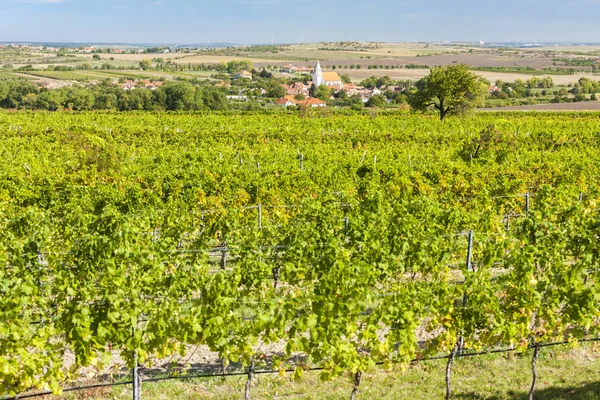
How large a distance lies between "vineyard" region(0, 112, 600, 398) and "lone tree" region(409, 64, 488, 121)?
21220 millimetres

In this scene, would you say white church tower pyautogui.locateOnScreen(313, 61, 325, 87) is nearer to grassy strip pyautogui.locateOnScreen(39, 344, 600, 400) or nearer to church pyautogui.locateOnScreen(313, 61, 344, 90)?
church pyautogui.locateOnScreen(313, 61, 344, 90)

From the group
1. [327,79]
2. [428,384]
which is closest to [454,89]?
[428,384]

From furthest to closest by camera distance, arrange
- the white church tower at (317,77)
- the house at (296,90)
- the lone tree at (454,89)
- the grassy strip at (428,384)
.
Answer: the white church tower at (317,77)
the house at (296,90)
the lone tree at (454,89)
the grassy strip at (428,384)

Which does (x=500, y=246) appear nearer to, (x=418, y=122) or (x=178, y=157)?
(x=178, y=157)

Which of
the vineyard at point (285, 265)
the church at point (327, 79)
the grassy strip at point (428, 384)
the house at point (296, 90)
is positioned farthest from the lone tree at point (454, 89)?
the church at point (327, 79)

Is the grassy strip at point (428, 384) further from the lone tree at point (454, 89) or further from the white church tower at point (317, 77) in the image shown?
the white church tower at point (317, 77)

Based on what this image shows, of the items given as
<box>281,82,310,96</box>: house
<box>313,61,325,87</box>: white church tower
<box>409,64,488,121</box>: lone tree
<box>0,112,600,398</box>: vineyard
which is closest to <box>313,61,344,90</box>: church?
<box>313,61,325,87</box>: white church tower

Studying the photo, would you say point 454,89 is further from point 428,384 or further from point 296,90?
point 296,90

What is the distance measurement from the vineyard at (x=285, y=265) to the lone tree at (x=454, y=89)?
69.6 ft

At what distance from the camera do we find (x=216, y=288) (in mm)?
7285

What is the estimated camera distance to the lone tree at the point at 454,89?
40469 millimetres

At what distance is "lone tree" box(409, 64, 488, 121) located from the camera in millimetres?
40469

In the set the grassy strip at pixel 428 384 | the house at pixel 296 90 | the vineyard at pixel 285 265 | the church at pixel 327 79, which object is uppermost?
the church at pixel 327 79

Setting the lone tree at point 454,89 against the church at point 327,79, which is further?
the church at point 327,79
